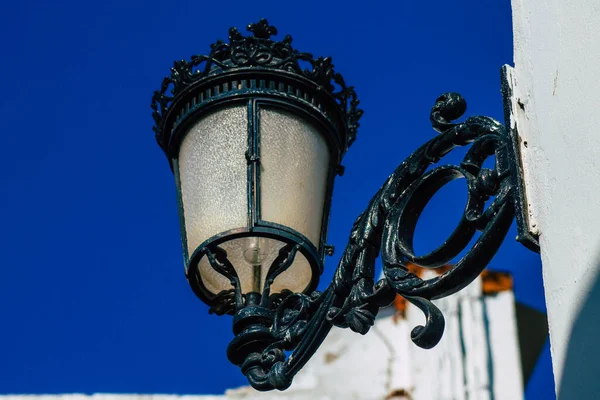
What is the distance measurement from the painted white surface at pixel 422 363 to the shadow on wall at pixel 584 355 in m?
10.8

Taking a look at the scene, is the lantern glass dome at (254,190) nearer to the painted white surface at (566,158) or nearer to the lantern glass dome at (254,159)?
the lantern glass dome at (254,159)

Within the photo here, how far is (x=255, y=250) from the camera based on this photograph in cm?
456

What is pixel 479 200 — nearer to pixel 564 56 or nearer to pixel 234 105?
pixel 564 56

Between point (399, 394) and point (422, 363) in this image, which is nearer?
point (399, 394)

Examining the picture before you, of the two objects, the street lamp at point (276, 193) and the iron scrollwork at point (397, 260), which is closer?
the iron scrollwork at point (397, 260)

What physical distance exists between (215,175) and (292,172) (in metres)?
0.22

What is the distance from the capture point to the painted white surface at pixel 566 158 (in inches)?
120

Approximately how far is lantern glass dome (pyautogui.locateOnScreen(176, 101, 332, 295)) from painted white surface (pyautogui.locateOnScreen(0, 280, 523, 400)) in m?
9.12

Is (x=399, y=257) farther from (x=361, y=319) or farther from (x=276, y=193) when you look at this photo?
(x=276, y=193)

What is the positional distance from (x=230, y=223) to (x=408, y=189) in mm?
782

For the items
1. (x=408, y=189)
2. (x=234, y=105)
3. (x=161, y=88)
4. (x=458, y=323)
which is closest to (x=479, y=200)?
(x=408, y=189)

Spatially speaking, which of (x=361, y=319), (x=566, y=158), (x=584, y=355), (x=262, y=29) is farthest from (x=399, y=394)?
(x=584, y=355)

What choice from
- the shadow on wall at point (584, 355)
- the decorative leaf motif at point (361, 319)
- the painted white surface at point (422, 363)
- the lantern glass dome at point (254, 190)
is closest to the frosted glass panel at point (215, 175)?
the lantern glass dome at point (254, 190)

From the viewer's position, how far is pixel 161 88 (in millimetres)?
4934
